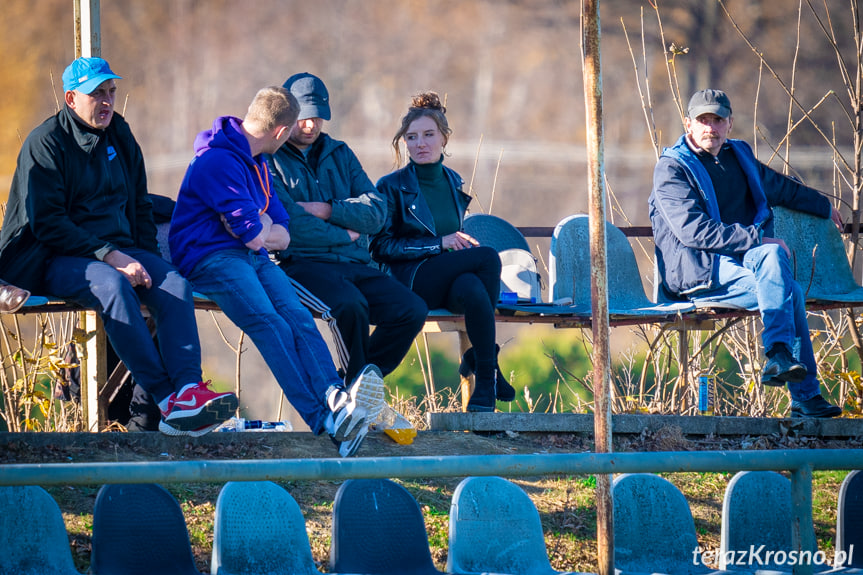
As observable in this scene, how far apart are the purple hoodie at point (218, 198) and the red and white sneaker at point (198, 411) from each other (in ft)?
2.06

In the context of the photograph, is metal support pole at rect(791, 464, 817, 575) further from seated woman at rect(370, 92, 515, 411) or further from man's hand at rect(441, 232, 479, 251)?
man's hand at rect(441, 232, 479, 251)

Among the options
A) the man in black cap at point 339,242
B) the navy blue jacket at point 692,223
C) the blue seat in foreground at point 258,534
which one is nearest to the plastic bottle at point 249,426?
the man in black cap at point 339,242

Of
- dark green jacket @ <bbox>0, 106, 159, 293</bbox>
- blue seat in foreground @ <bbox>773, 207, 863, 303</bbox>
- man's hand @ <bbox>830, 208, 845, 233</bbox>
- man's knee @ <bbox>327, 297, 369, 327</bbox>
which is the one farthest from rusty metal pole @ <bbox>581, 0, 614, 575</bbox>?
man's hand @ <bbox>830, 208, 845, 233</bbox>

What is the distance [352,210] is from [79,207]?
44.0 inches

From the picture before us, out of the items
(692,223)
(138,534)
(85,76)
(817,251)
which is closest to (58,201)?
(85,76)

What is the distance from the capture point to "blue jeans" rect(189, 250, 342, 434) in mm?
4074

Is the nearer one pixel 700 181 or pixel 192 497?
pixel 192 497

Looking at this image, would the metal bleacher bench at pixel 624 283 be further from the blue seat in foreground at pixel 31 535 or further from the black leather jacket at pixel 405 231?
the blue seat in foreground at pixel 31 535

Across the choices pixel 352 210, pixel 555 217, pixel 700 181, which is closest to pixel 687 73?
pixel 555 217

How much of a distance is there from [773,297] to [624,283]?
3.23 feet

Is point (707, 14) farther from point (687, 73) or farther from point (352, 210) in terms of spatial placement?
point (352, 210)

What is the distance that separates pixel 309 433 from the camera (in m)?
4.38

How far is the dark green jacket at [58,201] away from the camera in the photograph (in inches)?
162

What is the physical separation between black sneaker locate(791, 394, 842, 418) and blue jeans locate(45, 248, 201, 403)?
9.13 ft
